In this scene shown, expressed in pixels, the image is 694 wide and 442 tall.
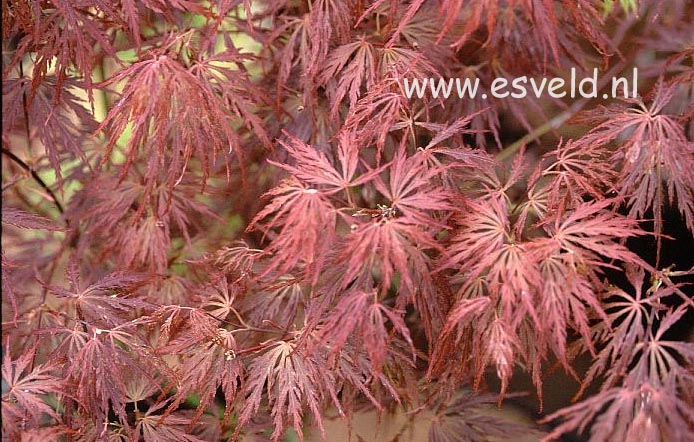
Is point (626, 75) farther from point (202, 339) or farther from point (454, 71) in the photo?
point (202, 339)

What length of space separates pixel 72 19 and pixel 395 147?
0.60 m

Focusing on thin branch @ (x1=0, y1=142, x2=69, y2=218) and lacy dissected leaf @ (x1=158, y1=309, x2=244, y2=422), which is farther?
thin branch @ (x1=0, y1=142, x2=69, y2=218)

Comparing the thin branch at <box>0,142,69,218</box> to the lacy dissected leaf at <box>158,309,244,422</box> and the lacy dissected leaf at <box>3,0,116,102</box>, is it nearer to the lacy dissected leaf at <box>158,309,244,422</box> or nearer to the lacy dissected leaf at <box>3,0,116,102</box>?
the lacy dissected leaf at <box>3,0,116,102</box>

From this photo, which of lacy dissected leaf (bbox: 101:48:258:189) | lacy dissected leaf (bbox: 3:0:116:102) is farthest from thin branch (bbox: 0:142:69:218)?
lacy dissected leaf (bbox: 101:48:258:189)

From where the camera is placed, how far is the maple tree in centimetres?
98

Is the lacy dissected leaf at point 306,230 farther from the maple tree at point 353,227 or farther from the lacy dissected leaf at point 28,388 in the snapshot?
the lacy dissected leaf at point 28,388

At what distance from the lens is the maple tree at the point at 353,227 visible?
98 cm

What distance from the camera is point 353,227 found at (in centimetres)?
99

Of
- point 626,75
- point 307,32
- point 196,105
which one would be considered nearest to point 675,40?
point 626,75

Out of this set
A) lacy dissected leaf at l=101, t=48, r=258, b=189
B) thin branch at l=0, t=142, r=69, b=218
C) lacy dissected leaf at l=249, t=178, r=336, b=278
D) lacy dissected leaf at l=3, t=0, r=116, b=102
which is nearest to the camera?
lacy dissected leaf at l=249, t=178, r=336, b=278

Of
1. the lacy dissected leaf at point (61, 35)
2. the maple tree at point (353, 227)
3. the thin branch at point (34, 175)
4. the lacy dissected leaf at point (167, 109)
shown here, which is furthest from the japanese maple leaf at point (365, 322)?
the thin branch at point (34, 175)

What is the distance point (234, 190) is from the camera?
1564mm

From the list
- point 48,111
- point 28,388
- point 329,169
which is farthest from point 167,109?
point 28,388

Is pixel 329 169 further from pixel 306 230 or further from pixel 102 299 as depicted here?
pixel 102 299
